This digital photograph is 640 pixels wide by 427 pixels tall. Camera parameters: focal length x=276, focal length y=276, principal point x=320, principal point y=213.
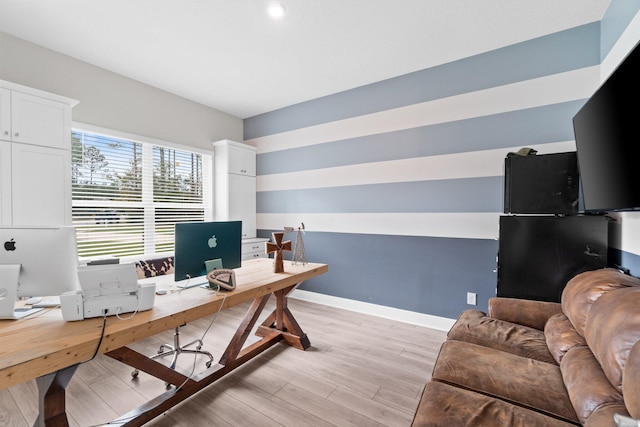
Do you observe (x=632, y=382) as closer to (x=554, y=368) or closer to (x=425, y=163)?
(x=554, y=368)

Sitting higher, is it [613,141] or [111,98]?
[111,98]

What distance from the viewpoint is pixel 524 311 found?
1.91m

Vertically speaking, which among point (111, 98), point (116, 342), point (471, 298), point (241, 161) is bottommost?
point (471, 298)

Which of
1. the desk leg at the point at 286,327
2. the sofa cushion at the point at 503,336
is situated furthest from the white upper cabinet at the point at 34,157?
the sofa cushion at the point at 503,336

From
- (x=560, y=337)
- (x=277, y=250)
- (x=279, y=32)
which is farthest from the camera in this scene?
(x=279, y=32)

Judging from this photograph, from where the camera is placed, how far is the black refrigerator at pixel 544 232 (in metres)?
1.91

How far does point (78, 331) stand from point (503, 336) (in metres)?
2.22

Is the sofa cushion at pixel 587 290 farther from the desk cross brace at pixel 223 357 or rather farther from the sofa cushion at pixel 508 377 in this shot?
the desk cross brace at pixel 223 357

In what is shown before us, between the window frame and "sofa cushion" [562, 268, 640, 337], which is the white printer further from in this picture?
"sofa cushion" [562, 268, 640, 337]

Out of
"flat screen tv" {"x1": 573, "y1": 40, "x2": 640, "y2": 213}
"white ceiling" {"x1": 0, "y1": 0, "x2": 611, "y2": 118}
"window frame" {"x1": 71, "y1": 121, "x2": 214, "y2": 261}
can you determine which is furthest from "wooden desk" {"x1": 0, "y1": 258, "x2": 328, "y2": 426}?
"white ceiling" {"x1": 0, "y1": 0, "x2": 611, "y2": 118}

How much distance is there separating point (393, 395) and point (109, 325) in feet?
5.77

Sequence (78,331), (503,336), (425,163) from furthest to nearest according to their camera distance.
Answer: (425,163)
(503,336)
(78,331)

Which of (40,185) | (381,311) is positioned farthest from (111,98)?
(381,311)

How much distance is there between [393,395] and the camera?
1.90 meters
